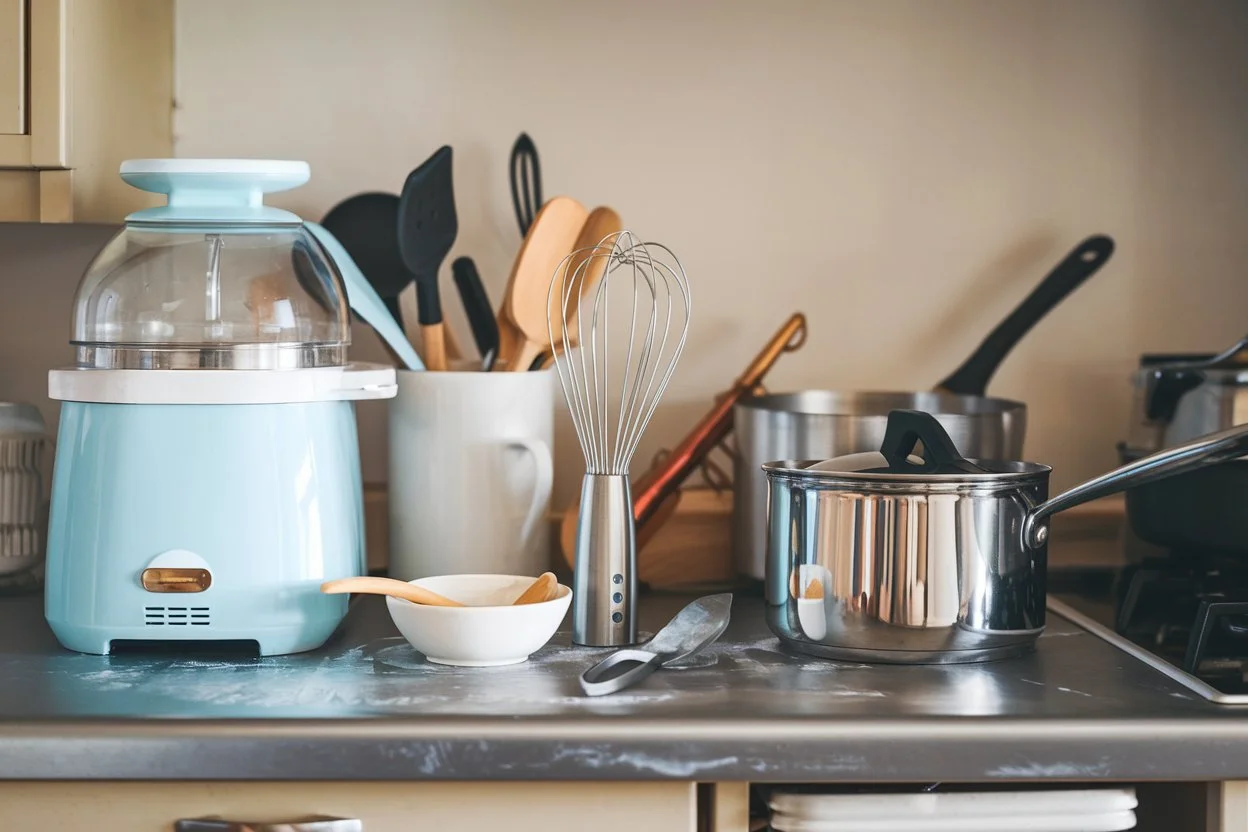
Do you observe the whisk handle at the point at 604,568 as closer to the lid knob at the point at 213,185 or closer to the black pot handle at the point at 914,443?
the black pot handle at the point at 914,443

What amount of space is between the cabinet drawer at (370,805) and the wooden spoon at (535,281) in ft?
1.44

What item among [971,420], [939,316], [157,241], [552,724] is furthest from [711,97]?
[552,724]

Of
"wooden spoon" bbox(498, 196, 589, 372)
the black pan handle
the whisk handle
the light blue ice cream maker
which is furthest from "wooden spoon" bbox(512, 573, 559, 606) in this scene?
the black pan handle

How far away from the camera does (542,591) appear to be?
2.89ft

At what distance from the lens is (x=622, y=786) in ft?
2.34

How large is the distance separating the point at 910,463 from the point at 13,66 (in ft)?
2.52

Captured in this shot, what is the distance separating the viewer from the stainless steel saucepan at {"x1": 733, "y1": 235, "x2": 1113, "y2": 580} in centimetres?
99

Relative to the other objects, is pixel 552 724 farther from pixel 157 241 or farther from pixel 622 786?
pixel 157 241

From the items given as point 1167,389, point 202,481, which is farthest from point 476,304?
point 1167,389

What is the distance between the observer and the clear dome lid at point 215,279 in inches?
34.2

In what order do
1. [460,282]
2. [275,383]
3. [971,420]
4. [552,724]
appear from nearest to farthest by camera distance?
[552,724] < [275,383] < [971,420] < [460,282]

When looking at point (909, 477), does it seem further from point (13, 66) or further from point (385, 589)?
point (13, 66)

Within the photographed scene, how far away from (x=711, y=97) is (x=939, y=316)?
338 mm

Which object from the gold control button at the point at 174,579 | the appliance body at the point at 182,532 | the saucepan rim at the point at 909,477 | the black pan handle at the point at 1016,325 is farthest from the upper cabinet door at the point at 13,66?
the black pan handle at the point at 1016,325
